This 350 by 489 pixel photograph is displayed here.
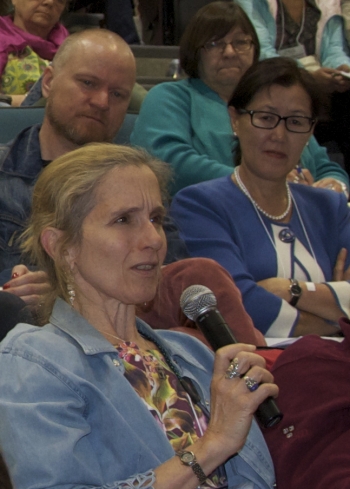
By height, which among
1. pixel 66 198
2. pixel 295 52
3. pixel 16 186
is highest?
pixel 66 198

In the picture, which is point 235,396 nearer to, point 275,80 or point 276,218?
point 276,218

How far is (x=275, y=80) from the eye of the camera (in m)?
2.27

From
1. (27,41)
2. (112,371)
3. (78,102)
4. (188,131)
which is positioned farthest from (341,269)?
(27,41)

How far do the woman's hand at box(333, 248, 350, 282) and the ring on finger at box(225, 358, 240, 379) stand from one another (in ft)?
3.75

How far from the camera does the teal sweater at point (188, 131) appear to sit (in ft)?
8.67

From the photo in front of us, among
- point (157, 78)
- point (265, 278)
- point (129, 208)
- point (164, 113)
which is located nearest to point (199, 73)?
point (164, 113)

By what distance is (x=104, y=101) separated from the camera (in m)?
2.46

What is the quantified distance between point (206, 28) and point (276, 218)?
0.89 m

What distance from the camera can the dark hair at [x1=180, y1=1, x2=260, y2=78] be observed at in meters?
2.85

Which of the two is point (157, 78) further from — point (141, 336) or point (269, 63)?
point (141, 336)

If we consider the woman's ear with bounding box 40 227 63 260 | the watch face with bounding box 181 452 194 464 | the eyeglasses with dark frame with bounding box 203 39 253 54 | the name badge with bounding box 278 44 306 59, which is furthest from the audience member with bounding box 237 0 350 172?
the watch face with bounding box 181 452 194 464

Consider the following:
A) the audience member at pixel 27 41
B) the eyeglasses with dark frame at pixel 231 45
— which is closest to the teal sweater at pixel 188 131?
the eyeglasses with dark frame at pixel 231 45

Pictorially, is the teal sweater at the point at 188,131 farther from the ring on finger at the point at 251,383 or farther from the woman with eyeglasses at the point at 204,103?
the ring on finger at the point at 251,383

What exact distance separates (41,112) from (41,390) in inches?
66.9
